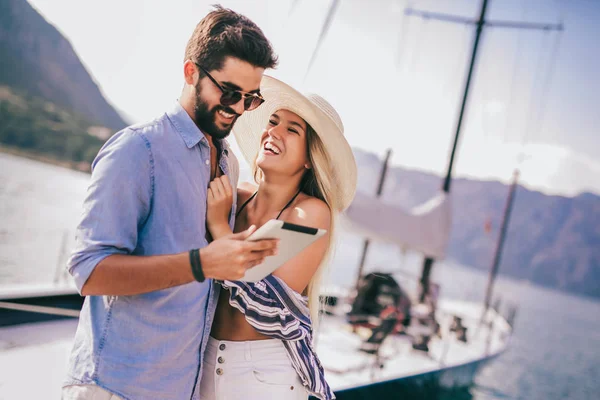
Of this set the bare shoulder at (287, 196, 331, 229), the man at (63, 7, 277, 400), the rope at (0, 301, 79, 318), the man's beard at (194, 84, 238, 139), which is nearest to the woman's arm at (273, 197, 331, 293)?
the bare shoulder at (287, 196, 331, 229)

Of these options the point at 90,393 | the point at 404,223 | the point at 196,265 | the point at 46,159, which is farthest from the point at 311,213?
the point at 46,159

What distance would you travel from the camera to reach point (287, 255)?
4.75ft

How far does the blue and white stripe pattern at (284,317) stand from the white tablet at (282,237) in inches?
15.2

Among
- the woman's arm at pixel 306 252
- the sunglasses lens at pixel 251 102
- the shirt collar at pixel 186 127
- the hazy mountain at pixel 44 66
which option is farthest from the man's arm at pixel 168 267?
the hazy mountain at pixel 44 66

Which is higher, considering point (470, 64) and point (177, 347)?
point (470, 64)

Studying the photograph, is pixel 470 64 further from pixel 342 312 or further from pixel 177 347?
pixel 177 347

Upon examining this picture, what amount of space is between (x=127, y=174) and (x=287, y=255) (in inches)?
21.1

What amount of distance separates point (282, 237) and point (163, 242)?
412 millimetres

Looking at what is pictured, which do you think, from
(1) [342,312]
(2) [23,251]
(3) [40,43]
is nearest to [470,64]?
(1) [342,312]

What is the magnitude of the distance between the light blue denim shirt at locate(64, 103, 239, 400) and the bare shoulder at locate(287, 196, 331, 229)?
0.68 metres

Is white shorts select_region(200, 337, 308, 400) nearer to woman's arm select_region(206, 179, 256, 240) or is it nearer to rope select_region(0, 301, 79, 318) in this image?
woman's arm select_region(206, 179, 256, 240)

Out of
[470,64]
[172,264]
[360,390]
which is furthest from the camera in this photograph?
[470,64]

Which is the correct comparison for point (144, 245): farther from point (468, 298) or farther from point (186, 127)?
point (468, 298)

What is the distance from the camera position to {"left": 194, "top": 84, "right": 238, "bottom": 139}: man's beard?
1584 millimetres
